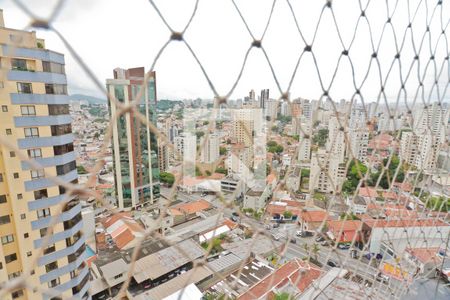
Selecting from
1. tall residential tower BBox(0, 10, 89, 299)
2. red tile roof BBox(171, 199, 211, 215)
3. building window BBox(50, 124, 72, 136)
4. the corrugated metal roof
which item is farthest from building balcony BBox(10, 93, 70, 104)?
red tile roof BBox(171, 199, 211, 215)

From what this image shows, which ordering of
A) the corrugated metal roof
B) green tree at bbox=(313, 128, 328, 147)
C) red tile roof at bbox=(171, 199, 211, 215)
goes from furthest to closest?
red tile roof at bbox=(171, 199, 211, 215), the corrugated metal roof, green tree at bbox=(313, 128, 328, 147)

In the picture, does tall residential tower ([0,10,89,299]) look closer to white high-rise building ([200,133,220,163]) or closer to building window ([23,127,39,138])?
building window ([23,127,39,138])

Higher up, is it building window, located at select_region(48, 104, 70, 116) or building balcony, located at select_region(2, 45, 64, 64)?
building balcony, located at select_region(2, 45, 64, 64)

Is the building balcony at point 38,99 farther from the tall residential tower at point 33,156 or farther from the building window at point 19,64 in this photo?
the building window at point 19,64

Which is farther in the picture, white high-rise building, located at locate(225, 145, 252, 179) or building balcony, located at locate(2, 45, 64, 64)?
building balcony, located at locate(2, 45, 64, 64)

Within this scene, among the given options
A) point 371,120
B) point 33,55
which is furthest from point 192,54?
point 33,55

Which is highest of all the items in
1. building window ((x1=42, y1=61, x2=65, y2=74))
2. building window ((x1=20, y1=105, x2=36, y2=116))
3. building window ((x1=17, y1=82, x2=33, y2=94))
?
building window ((x1=42, y1=61, x2=65, y2=74))

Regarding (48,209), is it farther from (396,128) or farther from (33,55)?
(396,128)
